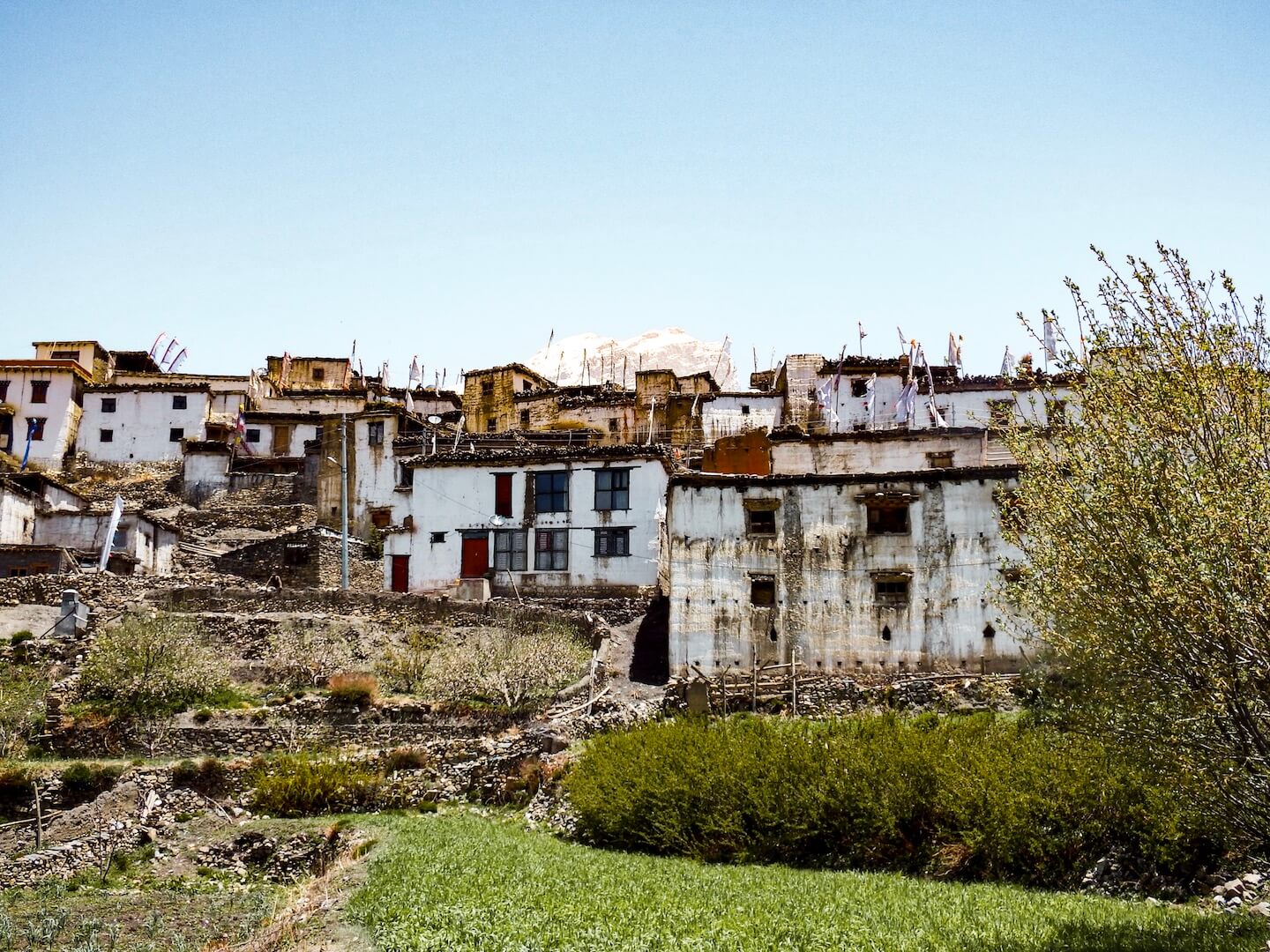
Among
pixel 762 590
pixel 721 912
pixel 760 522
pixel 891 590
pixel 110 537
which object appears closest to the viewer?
pixel 721 912

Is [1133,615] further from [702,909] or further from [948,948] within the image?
[702,909]

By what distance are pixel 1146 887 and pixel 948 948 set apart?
6262 millimetres

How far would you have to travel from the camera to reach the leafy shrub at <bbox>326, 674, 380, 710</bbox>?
33.6 metres

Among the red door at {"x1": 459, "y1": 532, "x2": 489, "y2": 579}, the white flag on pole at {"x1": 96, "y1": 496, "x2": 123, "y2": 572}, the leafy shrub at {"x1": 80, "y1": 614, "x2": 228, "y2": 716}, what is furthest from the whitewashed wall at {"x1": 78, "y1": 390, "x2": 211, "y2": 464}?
the leafy shrub at {"x1": 80, "y1": 614, "x2": 228, "y2": 716}

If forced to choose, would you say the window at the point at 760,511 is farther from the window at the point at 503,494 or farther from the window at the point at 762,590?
the window at the point at 503,494

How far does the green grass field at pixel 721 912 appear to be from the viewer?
15.3 meters

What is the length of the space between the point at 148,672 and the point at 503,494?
15713 mm

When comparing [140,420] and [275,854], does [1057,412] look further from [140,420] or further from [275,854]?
[140,420]

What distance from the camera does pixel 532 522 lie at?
44844mm

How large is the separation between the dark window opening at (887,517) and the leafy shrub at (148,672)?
2131 cm

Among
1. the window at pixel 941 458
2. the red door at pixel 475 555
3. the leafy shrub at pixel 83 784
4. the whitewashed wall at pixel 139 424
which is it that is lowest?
the leafy shrub at pixel 83 784

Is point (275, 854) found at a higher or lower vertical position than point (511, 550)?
lower

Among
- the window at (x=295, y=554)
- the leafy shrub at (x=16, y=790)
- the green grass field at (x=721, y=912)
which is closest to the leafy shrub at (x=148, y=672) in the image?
the leafy shrub at (x=16, y=790)

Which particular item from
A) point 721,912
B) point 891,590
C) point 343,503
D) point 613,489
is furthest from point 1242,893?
point 343,503
